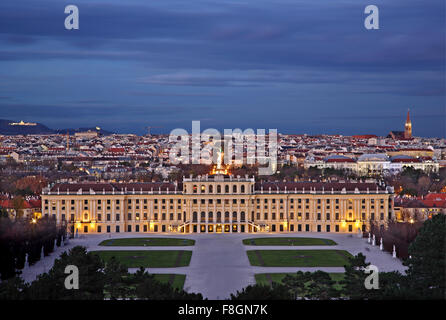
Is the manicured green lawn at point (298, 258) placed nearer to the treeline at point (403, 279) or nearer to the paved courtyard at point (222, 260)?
the paved courtyard at point (222, 260)

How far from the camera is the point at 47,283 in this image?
120 feet

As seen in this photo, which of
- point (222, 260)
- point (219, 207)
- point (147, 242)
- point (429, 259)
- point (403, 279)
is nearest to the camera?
point (403, 279)

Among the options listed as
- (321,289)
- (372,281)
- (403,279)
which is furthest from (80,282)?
(403,279)

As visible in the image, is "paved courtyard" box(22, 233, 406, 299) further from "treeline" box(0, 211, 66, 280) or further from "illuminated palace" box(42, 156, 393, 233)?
"illuminated palace" box(42, 156, 393, 233)

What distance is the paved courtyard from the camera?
163ft

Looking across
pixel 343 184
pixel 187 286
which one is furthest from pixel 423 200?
pixel 187 286

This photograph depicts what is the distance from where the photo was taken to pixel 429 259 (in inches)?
1623

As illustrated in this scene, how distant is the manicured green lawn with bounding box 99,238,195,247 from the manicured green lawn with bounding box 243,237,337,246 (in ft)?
18.2

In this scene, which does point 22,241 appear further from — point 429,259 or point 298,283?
point 429,259

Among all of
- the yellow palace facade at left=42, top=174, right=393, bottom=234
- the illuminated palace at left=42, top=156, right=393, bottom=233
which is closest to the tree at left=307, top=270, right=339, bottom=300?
the illuminated palace at left=42, top=156, right=393, bottom=233

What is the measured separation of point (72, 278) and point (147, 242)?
32982 millimetres
